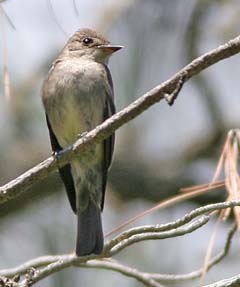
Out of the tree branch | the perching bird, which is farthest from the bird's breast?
the tree branch

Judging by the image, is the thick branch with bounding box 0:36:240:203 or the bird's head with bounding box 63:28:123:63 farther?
the bird's head with bounding box 63:28:123:63

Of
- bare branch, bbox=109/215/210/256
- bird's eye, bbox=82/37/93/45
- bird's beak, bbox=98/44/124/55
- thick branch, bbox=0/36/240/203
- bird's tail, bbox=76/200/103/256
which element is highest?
bird's eye, bbox=82/37/93/45

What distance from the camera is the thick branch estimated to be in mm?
2084

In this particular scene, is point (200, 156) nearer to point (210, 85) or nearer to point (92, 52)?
point (210, 85)

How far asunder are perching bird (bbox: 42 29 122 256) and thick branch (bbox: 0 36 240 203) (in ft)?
3.46

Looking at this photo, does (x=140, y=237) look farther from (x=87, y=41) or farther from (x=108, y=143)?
(x=87, y=41)

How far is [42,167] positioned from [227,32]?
7.34 ft

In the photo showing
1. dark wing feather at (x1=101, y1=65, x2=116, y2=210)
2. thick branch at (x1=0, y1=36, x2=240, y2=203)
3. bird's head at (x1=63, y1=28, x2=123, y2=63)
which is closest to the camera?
thick branch at (x1=0, y1=36, x2=240, y2=203)

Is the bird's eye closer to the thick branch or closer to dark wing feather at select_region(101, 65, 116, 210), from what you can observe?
dark wing feather at select_region(101, 65, 116, 210)

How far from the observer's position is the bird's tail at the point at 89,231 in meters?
3.19

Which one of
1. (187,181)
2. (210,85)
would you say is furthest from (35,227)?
(210,85)

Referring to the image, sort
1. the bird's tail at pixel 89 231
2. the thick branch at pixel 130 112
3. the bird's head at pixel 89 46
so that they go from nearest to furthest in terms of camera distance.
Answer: the thick branch at pixel 130 112, the bird's tail at pixel 89 231, the bird's head at pixel 89 46

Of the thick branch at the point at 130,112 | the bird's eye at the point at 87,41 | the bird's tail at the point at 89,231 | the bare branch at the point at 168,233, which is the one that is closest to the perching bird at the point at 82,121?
the bird's tail at the point at 89,231

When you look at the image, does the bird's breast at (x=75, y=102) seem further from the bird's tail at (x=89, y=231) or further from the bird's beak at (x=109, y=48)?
the bird's tail at (x=89, y=231)
